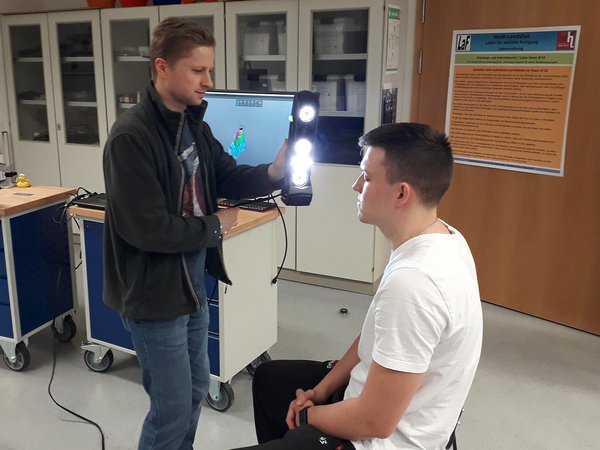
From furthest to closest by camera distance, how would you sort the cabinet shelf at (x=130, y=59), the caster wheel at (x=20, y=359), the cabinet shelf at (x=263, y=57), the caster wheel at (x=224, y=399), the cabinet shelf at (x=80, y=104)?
the cabinet shelf at (x=80, y=104) < the cabinet shelf at (x=130, y=59) < the cabinet shelf at (x=263, y=57) < the caster wheel at (x=20, y=359) < the caster wheel at (x=224, y=399)

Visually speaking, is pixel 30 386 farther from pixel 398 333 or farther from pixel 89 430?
pixel 398 333

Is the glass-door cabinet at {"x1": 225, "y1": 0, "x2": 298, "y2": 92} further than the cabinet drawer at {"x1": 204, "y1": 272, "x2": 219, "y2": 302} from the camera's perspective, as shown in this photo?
Yes

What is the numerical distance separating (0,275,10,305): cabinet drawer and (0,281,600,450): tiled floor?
1.08ft

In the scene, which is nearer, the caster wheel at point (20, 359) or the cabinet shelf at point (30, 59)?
the caster wheel at point (20, 359)

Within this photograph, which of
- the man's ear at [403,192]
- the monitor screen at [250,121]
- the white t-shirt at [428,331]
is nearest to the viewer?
the white t-shirt at [428,331]

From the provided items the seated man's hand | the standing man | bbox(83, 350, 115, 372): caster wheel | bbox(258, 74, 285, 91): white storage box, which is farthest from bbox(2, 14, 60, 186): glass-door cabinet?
the seated man's hand

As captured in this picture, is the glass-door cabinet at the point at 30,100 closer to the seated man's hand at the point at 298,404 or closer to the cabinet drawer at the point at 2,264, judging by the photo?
the cabinet drawer at the point at 2,264

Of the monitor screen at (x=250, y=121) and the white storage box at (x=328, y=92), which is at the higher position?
the white storage box at (x=328, y=92)

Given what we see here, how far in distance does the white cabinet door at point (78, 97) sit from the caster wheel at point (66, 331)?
1.56 meters

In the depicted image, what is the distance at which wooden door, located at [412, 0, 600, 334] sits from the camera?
2748 millimetres

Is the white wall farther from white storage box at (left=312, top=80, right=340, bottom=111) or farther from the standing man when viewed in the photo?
the standing man

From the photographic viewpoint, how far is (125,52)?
3.93 meters

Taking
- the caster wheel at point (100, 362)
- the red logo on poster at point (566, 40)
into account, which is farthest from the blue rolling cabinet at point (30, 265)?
the red logo on poster at point (566, 40)

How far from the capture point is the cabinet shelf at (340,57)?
3.22 m
